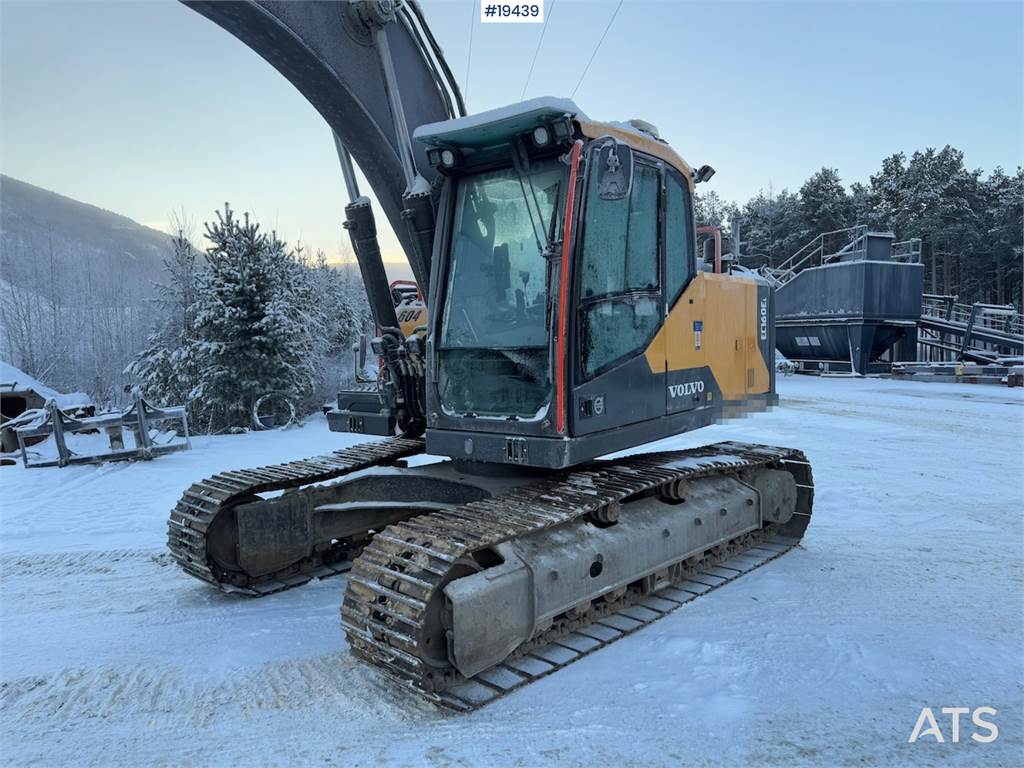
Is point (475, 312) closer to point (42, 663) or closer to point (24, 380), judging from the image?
point (42, 663)

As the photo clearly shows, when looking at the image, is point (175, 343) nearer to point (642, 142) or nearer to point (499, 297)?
point (499, 297)

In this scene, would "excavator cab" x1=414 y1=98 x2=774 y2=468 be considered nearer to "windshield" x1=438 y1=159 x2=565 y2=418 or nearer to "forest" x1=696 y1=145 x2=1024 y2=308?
"windshield" x1=438 y1=159 x2=565 y2=418

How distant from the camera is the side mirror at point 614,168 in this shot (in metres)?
3.73

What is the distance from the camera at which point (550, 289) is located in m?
3.89

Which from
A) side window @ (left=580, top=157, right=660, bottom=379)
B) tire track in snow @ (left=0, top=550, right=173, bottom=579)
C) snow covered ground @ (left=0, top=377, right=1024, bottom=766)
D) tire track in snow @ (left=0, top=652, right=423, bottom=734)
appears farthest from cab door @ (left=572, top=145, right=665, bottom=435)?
tire track in snow @ (left=0, top=550, right=173, bottom=579)

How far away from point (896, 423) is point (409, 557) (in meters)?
12.0

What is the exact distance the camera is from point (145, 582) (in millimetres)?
5082

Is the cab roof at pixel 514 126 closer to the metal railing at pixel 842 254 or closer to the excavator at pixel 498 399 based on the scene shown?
the excavator at pixel 498 399

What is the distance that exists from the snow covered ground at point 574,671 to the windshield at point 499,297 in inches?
60.7

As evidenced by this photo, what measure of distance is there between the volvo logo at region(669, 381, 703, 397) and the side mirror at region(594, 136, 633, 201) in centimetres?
150

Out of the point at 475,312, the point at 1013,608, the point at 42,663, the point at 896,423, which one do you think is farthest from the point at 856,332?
the point at 42,663

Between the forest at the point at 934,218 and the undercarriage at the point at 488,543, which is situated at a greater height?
the forest at the point at 934,218

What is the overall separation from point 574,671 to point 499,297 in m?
2.08

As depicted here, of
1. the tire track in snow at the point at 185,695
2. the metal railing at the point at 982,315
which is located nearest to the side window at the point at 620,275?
the tire track in snow at the point at 185,695
